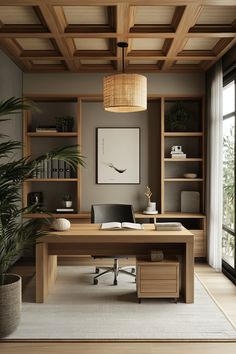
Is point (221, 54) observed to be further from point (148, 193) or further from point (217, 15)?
point (148, 193)

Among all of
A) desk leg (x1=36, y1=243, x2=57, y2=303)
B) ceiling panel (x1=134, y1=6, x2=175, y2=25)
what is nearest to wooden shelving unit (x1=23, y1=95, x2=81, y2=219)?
desk leg (x1=36, y1=243, x2=57, y2=303)

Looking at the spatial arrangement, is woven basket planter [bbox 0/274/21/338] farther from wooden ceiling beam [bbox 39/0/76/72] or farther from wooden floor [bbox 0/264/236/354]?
wooden ceiling beam [bbox 39/0/76/72]

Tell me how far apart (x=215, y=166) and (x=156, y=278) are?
201 cm

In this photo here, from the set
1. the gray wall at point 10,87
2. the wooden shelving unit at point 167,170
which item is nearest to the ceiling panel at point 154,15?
the gray wall at point 10,87

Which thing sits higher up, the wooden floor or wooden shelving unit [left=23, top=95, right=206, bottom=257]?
wooden shelving unit [left=23, top=95, right=206, bottom=257]

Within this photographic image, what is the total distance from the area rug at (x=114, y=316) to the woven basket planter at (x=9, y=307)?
0.26 ft

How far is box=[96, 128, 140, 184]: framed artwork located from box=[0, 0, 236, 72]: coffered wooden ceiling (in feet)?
3.75

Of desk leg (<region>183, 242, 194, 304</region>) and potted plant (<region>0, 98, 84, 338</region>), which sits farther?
desk leg (<region>183, 242, 194, 304</region>)

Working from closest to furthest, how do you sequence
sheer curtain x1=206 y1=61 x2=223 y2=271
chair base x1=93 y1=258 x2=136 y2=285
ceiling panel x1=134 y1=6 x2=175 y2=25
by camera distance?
ceiling panel x1=134 y1=6 x2=175 y2=25
chair base x1=93 y1=258 x2=136 y2=285
sheer curtain x1=206 y1=61 x2=223 y2=271

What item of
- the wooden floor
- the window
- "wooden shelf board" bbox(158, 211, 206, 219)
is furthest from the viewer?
"wooden shelf board" bbox(158, 211, 206, 219)

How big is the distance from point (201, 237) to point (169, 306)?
209cm

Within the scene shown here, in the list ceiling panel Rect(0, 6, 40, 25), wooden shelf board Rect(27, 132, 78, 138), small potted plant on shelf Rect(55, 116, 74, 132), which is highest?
ceiling panel Rect(0, 6, 40, 25)

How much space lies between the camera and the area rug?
3365 millimetres

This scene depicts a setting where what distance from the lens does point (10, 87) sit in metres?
5.38
